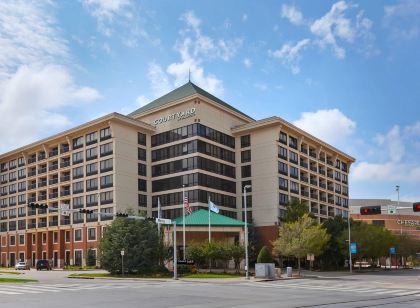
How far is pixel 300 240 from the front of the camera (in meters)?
65.9

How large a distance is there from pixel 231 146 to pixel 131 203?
20.7m

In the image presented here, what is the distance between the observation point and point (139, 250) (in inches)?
2323

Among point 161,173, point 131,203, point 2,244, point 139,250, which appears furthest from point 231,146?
point 2,244

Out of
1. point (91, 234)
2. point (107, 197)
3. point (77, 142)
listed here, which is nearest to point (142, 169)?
point (107, 197)

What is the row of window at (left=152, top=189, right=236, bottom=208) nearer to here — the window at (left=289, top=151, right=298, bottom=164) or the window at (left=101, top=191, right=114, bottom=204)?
the window at (left=101, top=191, right=114, bottom=204)

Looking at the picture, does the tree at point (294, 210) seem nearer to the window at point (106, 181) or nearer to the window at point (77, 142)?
the window at point (106, 181)

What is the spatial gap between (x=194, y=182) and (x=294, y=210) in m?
16.8

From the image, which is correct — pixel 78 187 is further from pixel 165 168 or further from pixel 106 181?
pixel 165 168

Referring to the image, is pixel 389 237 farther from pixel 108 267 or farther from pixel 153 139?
pixel 108 267

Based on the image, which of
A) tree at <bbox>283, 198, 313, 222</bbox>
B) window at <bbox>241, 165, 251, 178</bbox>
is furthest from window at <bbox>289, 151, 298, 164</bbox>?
tree at <bbox>283, 198, 313, 222</bbox>

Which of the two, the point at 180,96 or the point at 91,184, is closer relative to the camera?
the point at 91,184

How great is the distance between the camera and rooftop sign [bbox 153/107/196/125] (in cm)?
8862

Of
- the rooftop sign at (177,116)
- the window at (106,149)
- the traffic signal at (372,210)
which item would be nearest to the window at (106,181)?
the window at (106,149)

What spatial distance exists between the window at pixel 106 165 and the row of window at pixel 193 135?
992 cm
